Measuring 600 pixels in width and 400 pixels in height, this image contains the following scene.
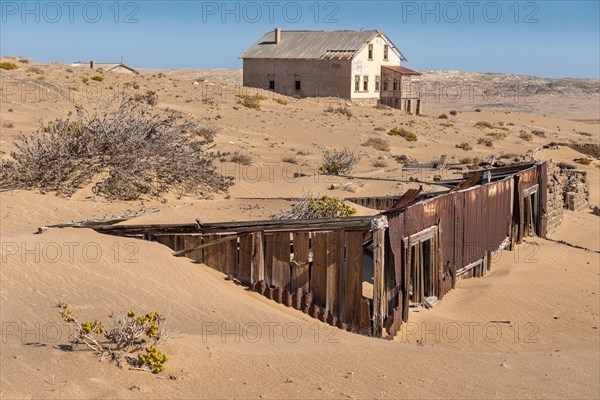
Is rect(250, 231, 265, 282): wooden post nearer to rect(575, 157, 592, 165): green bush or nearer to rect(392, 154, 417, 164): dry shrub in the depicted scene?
rect(392, 154, 417, 164): dry shrub

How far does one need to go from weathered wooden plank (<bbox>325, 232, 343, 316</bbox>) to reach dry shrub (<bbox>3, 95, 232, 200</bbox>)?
20.9 feet

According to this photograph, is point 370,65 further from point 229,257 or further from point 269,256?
point 269,256

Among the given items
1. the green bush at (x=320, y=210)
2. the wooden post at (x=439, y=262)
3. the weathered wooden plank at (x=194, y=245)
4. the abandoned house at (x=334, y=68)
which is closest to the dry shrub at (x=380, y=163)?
the green bush at (x=320, y=210)

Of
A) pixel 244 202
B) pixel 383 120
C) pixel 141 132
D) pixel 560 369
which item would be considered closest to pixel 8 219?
pixel 141 132

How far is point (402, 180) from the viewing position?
2120 centimetres

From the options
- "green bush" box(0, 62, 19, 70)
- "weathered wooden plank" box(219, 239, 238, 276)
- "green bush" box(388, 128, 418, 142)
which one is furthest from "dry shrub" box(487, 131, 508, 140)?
"weathered wooden plank" box(219, 239, 238, 276)

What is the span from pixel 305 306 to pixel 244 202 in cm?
619

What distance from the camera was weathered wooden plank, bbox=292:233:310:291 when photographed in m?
10.7

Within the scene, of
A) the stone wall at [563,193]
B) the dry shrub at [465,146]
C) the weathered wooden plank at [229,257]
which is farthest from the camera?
the dry shrub at [465,146]

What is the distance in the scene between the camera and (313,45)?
169ft

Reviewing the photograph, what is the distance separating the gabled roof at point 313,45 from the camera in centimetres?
5034

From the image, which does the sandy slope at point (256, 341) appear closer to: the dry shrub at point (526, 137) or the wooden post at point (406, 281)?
the wooden post at point (406, 281)

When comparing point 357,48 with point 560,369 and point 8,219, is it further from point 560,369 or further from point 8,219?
point 560,369

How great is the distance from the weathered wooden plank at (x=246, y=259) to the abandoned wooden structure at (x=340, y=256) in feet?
0.04
